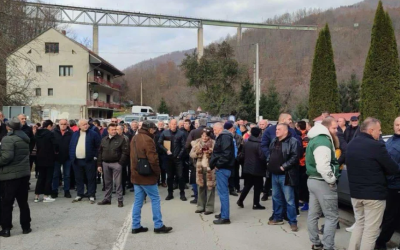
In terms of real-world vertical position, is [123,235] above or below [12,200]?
below

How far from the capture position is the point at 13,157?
6387mm

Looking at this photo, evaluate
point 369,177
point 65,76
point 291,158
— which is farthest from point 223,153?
point 65,76

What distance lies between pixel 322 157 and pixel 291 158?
1.19 meters

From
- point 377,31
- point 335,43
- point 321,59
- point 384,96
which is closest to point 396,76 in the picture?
point 384,96

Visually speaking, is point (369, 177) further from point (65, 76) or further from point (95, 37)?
point (95, 37)

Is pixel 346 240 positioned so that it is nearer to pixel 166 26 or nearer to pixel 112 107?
pixel 112 107

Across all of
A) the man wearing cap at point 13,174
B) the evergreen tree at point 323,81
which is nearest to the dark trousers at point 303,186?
the man wearing cap at point 13,174

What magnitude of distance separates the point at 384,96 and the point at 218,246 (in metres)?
12.3

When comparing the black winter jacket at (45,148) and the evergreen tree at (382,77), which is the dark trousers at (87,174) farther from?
the evergreen tree at (382,77)

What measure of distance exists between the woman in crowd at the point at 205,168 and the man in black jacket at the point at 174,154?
1692 mm

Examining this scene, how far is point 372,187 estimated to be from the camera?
187 inches

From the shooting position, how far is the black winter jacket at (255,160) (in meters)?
8.02

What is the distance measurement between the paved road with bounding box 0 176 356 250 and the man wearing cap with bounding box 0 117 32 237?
0.31m

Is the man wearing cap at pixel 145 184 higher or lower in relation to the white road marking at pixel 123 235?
higher
